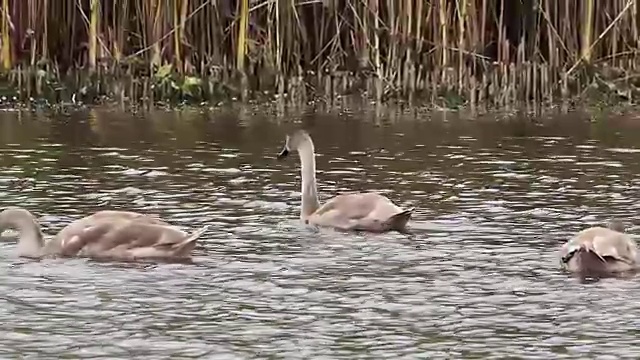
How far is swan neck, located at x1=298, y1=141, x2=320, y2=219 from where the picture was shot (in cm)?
1310

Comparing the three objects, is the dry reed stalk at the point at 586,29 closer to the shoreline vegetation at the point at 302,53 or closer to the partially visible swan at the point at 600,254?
the shoreline vegetation at the point at 302,53

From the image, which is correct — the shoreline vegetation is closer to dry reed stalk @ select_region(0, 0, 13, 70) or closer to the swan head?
dry reed stalk @ select_region(0, 0, 13, 70)

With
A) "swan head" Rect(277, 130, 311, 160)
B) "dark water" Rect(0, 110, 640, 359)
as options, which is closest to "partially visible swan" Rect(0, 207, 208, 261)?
"dark water" Rect(0, 110, 640, 359)

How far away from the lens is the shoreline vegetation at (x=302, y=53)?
2259 centimetres

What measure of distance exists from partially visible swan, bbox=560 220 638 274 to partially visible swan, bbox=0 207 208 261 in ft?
7.75

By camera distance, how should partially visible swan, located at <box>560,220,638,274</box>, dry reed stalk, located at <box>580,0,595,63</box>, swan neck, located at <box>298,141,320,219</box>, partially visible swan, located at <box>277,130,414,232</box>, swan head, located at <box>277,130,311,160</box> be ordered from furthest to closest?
dry reed stalk, located at <box>580,0,595,63</box> < swan head, located at <box>277,130,311,160</box> < swan neck, located at <box>298,141,320,219</box> < partially visible swan, located at <box>277,130,414,232</box> < partially visible swan, located at <box>560,220,638,274</box>

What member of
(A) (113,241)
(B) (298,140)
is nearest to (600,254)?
(A) (113,241)

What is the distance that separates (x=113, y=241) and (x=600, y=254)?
9.99 ft

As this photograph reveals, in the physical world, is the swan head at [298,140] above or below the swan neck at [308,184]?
above

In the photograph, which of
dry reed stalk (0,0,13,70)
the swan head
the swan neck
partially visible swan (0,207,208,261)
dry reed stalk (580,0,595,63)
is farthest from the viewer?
dry reed stalk (580,0,595,63)

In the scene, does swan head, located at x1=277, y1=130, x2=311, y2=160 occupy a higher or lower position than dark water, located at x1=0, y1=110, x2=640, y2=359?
higher

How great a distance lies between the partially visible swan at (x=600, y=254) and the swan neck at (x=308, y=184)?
2912mm

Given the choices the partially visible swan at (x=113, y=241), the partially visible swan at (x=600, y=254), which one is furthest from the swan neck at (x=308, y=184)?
the partially visible swan at (x=600, y=254)

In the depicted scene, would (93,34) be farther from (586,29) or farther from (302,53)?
(586,29)
